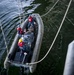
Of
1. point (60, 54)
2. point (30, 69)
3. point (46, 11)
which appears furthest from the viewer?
point (46, 11)

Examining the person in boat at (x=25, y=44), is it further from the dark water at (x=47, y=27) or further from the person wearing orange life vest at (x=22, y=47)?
the dark water at (x=47, y=27)

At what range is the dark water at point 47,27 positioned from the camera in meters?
12.1

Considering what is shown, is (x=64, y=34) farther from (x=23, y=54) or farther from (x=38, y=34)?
(x=23, y=54)

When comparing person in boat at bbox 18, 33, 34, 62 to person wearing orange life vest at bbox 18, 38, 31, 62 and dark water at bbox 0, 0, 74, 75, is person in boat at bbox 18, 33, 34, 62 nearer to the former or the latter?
person wearing orange life vest at bbox 18, 38, 31, 62

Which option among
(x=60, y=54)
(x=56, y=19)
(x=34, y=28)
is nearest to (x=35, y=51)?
(x=60, y=54)

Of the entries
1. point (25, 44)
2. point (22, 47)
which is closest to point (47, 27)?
point (25, 44)

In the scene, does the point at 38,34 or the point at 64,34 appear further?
the point at 64,34

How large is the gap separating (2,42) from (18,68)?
10.5 ft

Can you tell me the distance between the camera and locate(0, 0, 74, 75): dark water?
12055 mm

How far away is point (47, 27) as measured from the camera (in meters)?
16.1

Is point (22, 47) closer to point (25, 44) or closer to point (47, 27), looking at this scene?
point (25, 44)

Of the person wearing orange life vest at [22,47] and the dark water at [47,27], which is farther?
the dark water at [47,27]

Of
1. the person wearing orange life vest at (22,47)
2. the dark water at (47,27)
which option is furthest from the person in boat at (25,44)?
the dark water at (47,27)

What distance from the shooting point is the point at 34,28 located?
1451 cm
